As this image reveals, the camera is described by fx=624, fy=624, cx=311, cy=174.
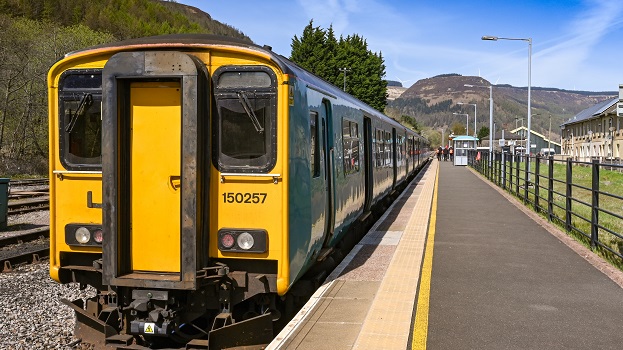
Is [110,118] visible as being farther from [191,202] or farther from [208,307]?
[208,307]

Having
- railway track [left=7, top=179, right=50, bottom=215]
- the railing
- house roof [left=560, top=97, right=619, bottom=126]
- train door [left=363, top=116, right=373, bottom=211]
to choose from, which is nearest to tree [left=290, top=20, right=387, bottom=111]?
house roof [left=560, top=97, right=619, bottom=126]

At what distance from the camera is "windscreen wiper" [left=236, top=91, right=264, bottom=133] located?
5562 mm

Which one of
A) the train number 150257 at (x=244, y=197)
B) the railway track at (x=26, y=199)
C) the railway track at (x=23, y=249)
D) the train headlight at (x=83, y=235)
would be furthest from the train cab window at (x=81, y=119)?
the railway track at (x=26, y=199)

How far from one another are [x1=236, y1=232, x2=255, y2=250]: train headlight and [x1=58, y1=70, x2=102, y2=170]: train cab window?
1.51 m

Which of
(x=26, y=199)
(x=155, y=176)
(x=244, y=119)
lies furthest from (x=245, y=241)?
A: (x=26, y=199)

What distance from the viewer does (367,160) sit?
1182 cm

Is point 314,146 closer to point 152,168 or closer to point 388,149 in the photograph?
point 152,168

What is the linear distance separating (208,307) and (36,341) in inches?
80.5

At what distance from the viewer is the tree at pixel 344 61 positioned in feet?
254

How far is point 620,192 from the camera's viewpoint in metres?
27.2

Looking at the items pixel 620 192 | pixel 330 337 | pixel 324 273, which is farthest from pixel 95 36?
pixel 330 337

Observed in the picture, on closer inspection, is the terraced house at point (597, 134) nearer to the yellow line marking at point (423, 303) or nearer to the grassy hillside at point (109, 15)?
the yellow line marking at point (423, 303)

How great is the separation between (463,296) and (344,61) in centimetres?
7465

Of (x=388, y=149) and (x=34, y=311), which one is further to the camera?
(x=388, y=149)
